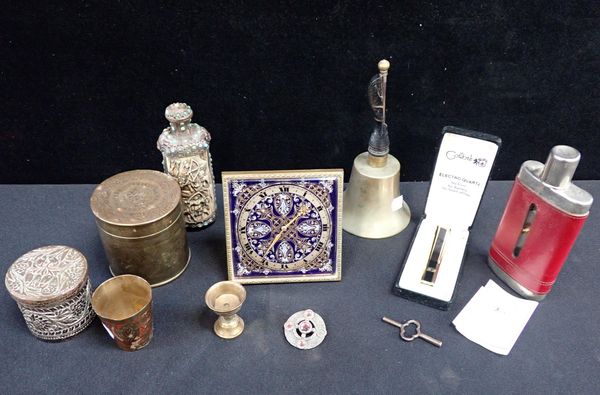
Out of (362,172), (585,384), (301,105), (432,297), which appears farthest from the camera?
(301,105)

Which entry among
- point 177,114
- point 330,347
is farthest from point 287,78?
point 330,347

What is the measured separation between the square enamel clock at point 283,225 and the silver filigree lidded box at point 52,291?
1.01ft

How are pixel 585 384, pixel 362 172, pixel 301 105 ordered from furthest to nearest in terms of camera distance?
1. pixel 301 105
2. pixel 362 172
3. pixel 585 384

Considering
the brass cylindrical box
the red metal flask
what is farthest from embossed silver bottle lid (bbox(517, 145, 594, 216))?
the brass cylindrical box

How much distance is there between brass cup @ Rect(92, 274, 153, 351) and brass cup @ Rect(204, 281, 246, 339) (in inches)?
5.0

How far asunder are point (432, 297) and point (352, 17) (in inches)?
Result: 25.6

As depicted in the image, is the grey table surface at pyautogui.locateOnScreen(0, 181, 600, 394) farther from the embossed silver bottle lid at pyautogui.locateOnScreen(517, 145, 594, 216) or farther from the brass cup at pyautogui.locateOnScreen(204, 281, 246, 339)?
the embossed silver bottle lid at pyautogui.locateOnScreen(517, 145, 594, 216)

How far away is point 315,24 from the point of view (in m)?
1.33

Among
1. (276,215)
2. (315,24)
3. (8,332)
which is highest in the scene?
(315,24)

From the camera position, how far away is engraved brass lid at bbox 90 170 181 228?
1163 mm

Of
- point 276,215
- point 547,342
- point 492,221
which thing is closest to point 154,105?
point 276,215

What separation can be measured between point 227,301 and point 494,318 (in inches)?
22.0

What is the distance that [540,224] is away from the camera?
46.1 inches

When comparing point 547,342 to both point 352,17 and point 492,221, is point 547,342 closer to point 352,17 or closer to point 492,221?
point 492,221
